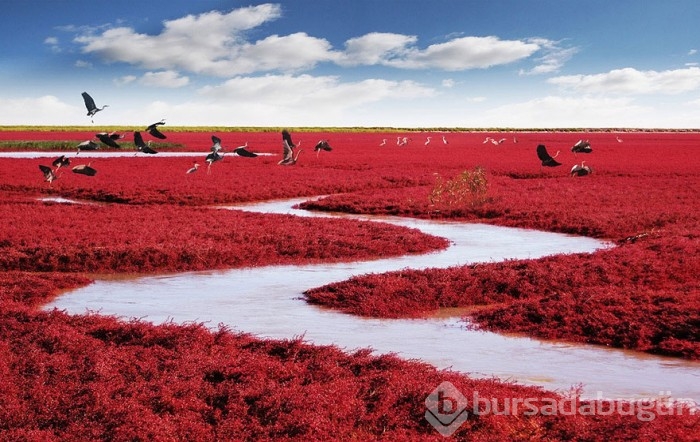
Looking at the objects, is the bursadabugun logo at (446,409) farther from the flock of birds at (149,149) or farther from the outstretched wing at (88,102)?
the outstretched wing at (88,102)

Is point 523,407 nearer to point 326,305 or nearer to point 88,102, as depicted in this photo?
point 326,305

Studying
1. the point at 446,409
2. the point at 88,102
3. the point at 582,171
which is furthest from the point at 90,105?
the point at 582,171

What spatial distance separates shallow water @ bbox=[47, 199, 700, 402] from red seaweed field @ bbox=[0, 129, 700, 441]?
→ 20.7 inches

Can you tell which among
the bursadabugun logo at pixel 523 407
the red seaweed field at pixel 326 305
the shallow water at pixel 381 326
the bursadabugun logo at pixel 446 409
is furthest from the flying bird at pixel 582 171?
the bursadabugun logo at pixel 446 409

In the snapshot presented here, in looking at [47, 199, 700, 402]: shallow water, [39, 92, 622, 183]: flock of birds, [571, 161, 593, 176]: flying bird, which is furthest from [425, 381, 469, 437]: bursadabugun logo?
[571, 161, 593, 176]: flying bird

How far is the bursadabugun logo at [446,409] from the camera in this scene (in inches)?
281

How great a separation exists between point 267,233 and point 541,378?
40.5 ft

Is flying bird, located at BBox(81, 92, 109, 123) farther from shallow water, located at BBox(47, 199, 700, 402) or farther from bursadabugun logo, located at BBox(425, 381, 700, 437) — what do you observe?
bursadabugun logo, located at BBox(425, 381, 700, 437)

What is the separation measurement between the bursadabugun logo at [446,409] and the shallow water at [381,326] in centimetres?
147

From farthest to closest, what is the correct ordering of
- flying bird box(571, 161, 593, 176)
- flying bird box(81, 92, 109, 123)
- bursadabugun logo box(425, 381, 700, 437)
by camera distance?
flying bird box(571, 161, 593, 176) < flying bird box(81, 92, 109, 123) < bursadabugun logo box(425, 381, 700, 437)

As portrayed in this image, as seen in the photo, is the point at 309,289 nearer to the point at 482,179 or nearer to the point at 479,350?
the point at 479,350

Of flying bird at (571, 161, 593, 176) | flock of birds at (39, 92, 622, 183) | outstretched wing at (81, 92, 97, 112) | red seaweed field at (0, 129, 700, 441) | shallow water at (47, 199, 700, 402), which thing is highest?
outstretched wing at (81, 92, 97, 112)

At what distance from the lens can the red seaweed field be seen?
7.20 m

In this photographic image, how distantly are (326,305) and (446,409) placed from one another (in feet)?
19.4
